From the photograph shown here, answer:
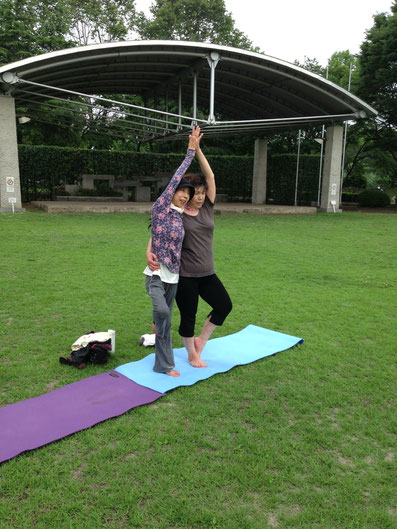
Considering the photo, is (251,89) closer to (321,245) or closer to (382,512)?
(321,245)

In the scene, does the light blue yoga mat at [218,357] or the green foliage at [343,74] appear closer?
the light blue yoga mat at [218,357]

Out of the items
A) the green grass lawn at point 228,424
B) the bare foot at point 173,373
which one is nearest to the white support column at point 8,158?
the green grass lawn at point 228,424

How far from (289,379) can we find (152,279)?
1461 mm

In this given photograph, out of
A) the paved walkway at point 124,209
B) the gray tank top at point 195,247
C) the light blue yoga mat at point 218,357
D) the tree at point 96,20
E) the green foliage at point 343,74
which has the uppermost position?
the tree at point 96,20

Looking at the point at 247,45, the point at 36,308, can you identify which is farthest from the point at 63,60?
the point at 247,45

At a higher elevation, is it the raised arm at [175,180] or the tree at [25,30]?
the tree at [25,30]

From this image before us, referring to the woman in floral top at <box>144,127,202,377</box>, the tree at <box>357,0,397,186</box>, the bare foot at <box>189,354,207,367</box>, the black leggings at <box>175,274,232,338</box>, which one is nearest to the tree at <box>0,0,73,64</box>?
the tree at <box>357,0,397,186</box>

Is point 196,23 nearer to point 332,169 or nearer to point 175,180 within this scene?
point 332,169

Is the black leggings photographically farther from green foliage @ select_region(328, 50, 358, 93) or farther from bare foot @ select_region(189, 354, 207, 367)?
green foliage @ select_region(328, 50, 358, 93)

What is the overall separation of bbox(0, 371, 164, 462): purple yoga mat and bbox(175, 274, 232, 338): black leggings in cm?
71

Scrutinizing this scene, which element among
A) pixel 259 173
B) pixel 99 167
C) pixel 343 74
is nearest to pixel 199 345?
pixel 99 167

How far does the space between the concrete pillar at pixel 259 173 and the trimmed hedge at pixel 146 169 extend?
150 centimetres

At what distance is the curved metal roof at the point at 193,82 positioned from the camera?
49.2ft

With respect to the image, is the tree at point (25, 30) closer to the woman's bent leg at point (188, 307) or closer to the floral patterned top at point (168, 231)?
the floral patterned top at point (168, 231)
